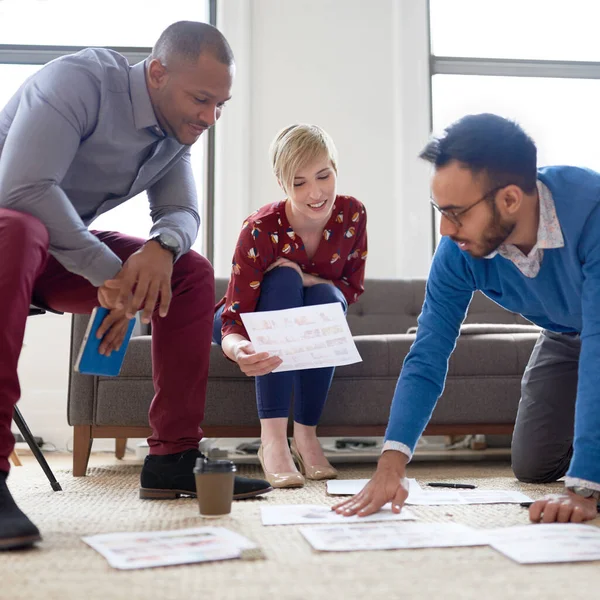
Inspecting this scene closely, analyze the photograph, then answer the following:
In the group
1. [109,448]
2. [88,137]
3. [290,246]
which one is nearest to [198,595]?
[88,137]

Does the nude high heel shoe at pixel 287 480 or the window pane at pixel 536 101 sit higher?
the window pane at pixel 536 101

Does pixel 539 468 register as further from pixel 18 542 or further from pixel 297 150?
pixel 18 542

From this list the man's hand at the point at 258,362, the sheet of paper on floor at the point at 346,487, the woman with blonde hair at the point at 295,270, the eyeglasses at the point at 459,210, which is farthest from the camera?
the woman with blonde hair at the point at 295,270

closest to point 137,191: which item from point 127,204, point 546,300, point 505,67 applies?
point 546,300

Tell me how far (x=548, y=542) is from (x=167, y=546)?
54 cm

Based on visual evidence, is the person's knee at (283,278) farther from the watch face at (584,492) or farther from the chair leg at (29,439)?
the watch face at (584,492)

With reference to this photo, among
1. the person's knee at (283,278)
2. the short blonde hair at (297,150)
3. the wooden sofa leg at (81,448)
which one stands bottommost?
the wooden sofa leg at (81,448)

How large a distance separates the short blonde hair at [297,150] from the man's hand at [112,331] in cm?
86

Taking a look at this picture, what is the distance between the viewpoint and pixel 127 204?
388cm

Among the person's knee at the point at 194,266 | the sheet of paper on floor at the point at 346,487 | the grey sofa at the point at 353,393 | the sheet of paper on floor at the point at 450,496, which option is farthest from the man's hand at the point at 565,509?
the grey sofa at the point at 353,393

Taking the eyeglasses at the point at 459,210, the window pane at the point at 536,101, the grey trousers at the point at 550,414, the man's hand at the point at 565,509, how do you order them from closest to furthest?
the man's hand at the point at 565,509 < the eyeglasses at the point at 459,210 < the grey trousers at the point at 550,414 < the window pane at the point at 536,101

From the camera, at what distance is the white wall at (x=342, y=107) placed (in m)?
3.75

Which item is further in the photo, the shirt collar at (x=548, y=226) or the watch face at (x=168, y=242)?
the watch face at (x=168, y=242)

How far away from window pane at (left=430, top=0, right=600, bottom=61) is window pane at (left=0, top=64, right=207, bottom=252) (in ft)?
4.71
